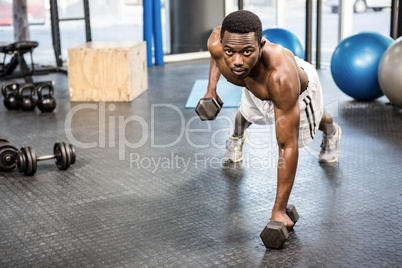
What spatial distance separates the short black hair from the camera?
1671 millimetres

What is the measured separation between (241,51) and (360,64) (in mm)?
2722

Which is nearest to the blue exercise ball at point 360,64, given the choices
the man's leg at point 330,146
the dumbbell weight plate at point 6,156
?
the man's leg at point 330,146

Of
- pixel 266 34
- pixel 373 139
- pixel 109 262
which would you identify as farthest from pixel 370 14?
pixel 109 262

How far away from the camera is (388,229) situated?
2.08m

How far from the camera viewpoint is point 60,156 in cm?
284

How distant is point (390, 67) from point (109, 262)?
274 cm

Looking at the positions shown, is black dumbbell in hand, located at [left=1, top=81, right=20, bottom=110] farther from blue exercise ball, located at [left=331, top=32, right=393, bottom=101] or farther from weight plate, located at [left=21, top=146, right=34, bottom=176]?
blue exercise ball, located at [left=331, top=32, right=393, bottom=101]

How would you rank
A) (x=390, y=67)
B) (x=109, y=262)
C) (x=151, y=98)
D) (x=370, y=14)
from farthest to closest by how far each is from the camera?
(x=370, y=14)
(x=151, y=98)
(x=390, y=67)
(x=109, y=262)

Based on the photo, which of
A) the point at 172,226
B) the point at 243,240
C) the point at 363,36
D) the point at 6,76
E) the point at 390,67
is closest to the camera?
the point at 243,240

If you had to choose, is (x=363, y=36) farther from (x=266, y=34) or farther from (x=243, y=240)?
(x=243, y=240)

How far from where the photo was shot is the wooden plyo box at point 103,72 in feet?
15.0

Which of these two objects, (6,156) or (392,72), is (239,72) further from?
(392,72)

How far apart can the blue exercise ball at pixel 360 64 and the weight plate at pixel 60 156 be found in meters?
2.48

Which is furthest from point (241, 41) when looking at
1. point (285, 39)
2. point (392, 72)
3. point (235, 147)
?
point (285, 39)
